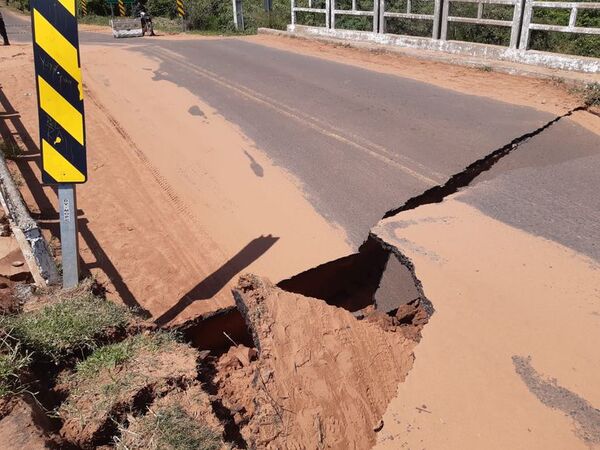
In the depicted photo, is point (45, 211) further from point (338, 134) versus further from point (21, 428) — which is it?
point (21, 428)

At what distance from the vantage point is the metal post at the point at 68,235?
11.6ft

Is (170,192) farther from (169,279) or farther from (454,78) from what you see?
(454,78)

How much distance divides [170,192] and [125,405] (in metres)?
3.50

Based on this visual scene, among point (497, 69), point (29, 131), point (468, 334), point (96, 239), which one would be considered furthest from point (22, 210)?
point (497, 69)

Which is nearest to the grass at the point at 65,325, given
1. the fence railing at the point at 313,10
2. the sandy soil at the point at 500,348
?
the sandy soil at the point at 500,348

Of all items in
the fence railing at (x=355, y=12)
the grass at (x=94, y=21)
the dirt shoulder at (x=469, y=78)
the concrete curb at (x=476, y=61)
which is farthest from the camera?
the grass at (x=94, y=21)

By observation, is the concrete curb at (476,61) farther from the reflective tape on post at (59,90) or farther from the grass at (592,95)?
the reflective tape on post at (59,90)

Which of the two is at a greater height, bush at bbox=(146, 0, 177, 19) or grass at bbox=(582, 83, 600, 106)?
bush at bbox=(146, 0, 177, 19)

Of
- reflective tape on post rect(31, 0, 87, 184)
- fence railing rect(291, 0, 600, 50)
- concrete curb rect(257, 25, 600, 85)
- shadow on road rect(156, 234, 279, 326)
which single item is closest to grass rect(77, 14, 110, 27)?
fence railing rect(291, 0, 600, 50)

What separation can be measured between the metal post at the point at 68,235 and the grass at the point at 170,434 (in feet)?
4.75

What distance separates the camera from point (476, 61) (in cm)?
1099

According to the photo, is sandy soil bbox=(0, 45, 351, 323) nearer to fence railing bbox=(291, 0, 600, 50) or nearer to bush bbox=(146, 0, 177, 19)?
fence railing bbox=(291, 0, 600, 50)

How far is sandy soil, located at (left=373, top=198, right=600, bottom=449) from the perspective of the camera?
2.64 m

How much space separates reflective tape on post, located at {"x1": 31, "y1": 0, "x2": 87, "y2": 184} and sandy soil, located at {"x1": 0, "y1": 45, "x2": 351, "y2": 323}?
125 centimetres
